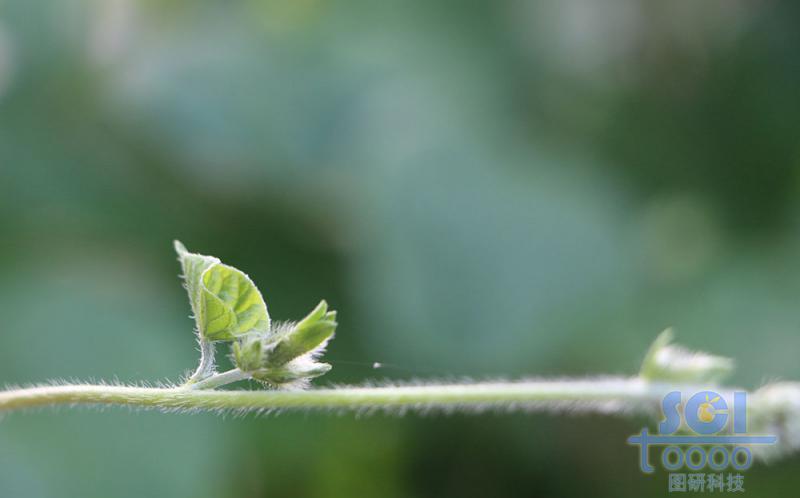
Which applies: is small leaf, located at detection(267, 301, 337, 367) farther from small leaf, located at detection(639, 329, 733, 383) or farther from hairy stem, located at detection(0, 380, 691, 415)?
small leaf, located at detection(639, 329, 733, 383)

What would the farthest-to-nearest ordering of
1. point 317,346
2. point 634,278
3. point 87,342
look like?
point 634,278 → point 87,342 → point 317,346

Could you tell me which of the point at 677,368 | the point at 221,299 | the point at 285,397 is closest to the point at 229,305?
the point at 221,299

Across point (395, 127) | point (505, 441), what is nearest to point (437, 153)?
point (395, 127)

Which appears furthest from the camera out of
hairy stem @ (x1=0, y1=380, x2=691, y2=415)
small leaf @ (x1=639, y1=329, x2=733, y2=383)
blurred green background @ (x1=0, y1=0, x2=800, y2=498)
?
blurred green background @ (x1=0, y1=0, x2=800, y2=498)

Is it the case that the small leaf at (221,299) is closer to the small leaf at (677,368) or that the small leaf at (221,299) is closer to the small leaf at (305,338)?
the small leaf at (305,338)

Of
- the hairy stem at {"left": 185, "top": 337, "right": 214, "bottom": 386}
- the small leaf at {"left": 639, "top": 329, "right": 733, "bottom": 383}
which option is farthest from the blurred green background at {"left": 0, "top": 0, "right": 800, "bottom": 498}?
the small leaf at {"left": 639, "top": 329, "right": 733, "bottom": 383}

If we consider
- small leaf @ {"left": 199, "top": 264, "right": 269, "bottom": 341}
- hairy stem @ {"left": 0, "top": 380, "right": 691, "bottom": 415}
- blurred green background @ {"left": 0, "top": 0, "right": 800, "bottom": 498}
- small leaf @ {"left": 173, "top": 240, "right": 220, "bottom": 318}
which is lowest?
hairy stem @ {"left": 0, "top": 380, "right": 691, "bottom": 415}

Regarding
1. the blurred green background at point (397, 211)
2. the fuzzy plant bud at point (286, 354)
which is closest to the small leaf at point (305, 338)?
the fuzzy plant bud at point (286, 354)

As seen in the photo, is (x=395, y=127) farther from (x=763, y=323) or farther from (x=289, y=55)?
(x=763, y=323)
